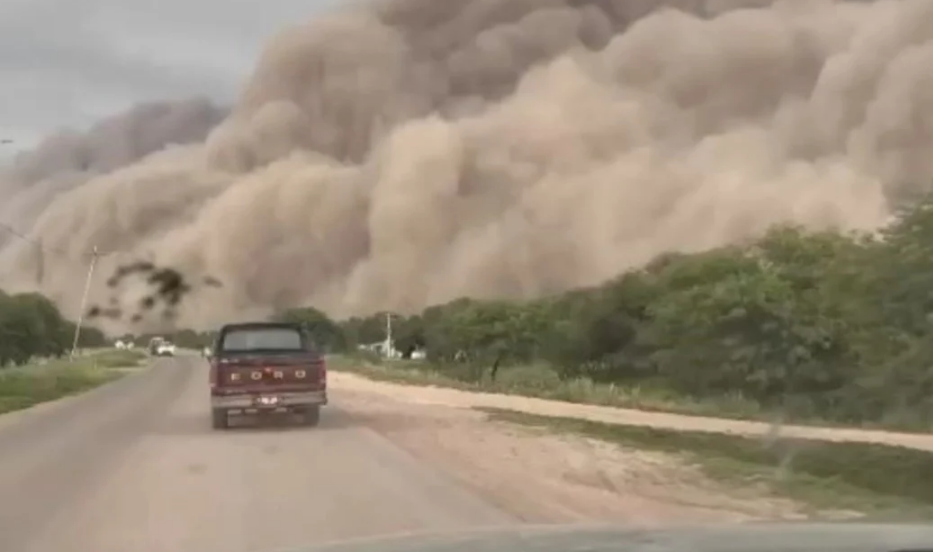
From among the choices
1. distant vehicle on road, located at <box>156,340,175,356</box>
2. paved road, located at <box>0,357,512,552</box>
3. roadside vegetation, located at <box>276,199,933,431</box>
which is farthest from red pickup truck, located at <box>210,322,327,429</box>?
distant vehicle on road, located at <box>156,340,175,356</box>

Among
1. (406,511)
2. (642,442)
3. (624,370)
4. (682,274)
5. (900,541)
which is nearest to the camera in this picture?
(900,541)

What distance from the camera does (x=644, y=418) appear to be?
26453mm

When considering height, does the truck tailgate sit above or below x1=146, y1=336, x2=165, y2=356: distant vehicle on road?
below

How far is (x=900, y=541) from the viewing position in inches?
120

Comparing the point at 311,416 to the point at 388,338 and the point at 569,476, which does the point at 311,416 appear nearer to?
the point at 569,476

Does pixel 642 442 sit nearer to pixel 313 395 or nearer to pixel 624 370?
pixel 313 395

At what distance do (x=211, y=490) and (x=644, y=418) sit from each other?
1563 cm

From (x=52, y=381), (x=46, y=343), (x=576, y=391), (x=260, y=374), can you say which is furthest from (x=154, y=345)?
(x=260, y=374)

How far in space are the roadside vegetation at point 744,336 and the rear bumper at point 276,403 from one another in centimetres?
681

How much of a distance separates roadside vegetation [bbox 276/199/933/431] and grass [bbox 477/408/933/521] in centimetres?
672

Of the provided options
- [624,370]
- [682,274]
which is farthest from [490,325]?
[682,274]

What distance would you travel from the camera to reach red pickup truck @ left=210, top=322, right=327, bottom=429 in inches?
834

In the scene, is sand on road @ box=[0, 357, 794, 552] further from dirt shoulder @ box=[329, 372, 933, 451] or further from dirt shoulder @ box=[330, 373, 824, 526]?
dirt shoulder @ box=[329, 372, 933, 451]

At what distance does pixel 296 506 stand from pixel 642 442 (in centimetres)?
934
